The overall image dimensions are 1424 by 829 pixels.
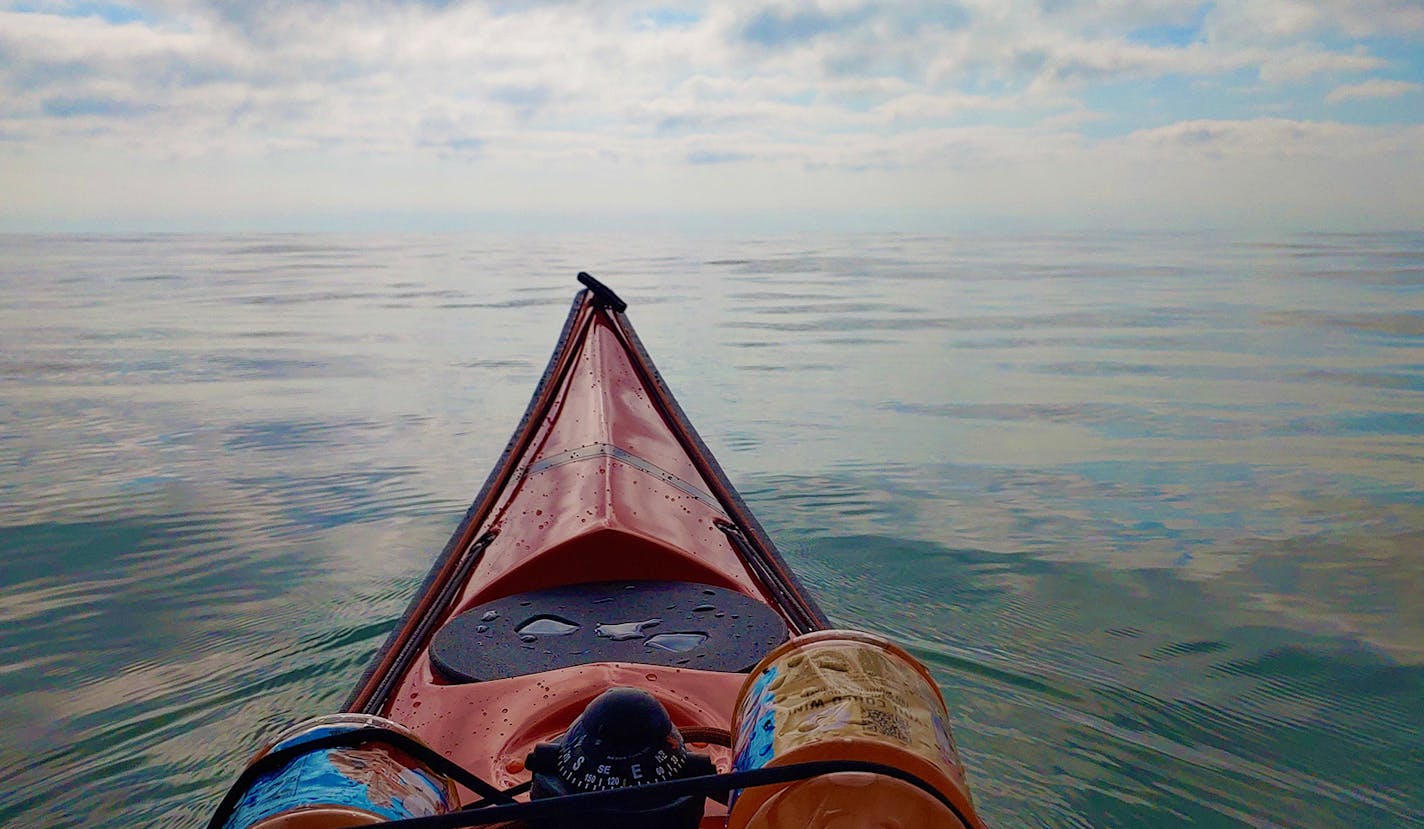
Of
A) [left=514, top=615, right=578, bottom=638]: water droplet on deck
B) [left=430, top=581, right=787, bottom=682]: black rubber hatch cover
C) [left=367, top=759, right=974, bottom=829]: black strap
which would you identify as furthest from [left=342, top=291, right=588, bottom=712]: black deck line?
[left=367, top=759, right=974, bottom=829]: black strap

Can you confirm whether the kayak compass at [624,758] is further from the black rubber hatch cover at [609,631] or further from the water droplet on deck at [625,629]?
the water droplet on deck at [625,629]

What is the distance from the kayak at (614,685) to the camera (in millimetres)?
1317

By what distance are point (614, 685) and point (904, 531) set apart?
3.39m

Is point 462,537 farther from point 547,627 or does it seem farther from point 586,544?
point 547,627

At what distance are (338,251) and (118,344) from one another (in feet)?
105

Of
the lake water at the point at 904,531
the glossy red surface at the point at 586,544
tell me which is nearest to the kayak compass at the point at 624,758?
the glossy red surface at the point at 586,544

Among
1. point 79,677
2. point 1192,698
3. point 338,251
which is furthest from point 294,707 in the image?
point 338,251

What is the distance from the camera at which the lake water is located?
10.4 feet

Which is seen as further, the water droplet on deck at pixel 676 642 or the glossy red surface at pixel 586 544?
the water droplet on deck at pixel 676 642

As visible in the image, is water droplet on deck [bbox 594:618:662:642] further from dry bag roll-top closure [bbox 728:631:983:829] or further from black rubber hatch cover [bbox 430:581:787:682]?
dry bag roll-top closure [bbox 728:631:983:829]

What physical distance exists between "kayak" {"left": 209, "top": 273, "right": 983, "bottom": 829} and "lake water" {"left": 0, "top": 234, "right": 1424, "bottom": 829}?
0.85 metres

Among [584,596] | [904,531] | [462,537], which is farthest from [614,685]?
[904,531]

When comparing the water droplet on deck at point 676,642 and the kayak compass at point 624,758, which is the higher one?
the kayak compass at point 624,758

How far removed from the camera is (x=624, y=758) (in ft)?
4.75
